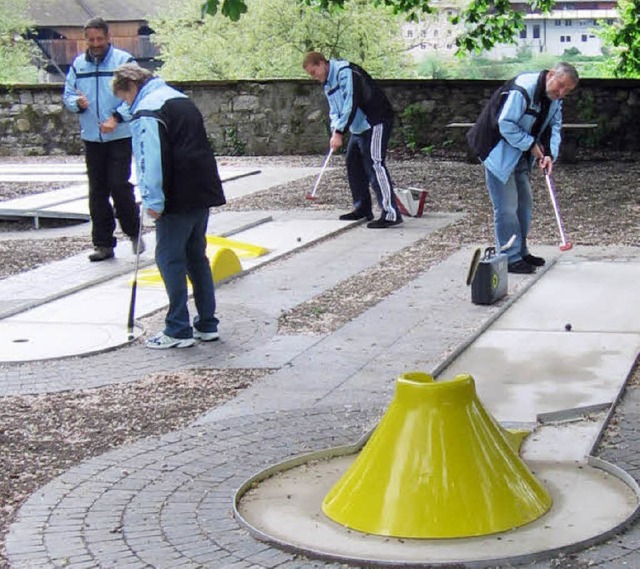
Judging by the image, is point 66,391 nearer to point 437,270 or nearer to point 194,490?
point 194,490

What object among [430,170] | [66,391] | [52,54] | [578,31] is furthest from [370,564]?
[52,54]

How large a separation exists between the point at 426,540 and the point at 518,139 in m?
5.12

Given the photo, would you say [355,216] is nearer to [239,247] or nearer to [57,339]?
[239,247]

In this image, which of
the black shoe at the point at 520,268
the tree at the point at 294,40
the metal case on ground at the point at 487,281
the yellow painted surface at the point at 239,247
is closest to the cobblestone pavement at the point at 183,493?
the metal case on ground at the point at 487,281

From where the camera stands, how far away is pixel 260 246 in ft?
36.2

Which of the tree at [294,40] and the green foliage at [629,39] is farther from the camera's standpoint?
the tree at [294,40]

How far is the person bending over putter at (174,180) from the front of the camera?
23.0 feet

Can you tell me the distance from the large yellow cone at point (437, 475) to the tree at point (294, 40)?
42.6 m

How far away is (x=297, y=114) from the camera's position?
21.0 m

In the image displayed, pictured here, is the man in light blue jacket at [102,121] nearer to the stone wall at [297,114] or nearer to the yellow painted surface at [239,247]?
the yellow painted surface at [239,247]

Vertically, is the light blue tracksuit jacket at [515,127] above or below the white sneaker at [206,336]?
above

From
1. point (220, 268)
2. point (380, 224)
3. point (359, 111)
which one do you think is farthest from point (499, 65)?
point (220, 268)

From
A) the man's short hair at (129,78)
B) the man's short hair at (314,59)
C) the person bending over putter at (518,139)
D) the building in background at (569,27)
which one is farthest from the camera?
the building in background at (569,27)

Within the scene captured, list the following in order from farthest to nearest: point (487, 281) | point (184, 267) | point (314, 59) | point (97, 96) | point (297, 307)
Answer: point (314, 59)
point (97, 96)
point (297, 307)
point (487, 281)
point (184, 267)
